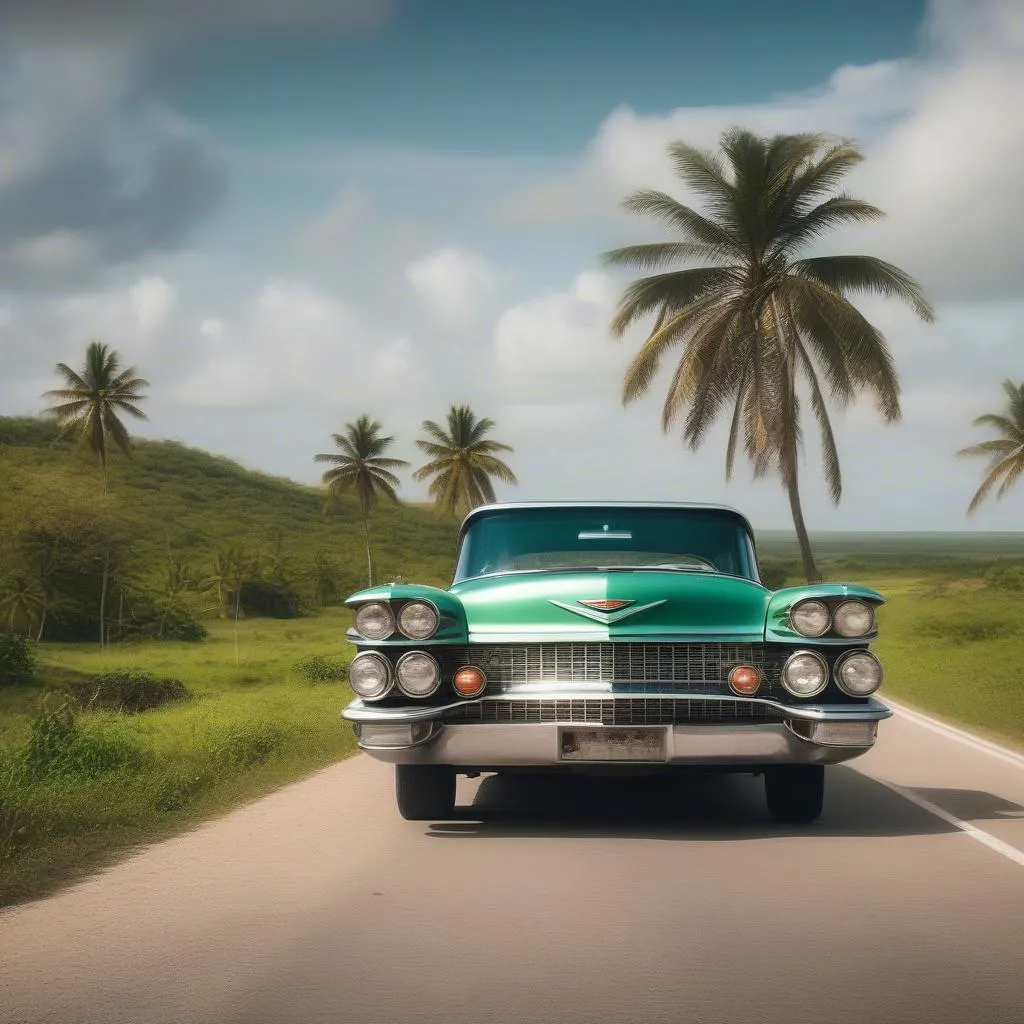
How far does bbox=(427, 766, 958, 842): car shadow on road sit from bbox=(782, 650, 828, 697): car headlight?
2.75ft

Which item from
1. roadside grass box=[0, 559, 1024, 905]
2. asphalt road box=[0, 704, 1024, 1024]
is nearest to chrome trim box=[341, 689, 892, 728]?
asphalt road box=[0, 704, 1024, 1024]

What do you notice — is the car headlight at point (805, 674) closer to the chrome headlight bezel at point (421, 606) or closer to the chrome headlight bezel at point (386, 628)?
the chrome headlight bezel at point (421, 606)

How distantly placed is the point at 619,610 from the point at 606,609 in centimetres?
7

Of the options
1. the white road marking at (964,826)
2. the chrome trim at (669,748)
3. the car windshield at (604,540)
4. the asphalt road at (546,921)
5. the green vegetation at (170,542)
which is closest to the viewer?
the asphalt road at (546,921)

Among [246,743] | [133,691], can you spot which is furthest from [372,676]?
[133,691]

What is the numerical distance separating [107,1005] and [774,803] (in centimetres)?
435

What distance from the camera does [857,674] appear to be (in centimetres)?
703

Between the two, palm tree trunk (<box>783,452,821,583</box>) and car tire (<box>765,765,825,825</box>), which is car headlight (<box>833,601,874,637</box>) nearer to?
car tire (<box>765,765,825,825</box>)

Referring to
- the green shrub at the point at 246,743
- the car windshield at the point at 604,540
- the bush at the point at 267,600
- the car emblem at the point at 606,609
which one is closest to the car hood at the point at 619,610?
the car emblem at the point at 606,609

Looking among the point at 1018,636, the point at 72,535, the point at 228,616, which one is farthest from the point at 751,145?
the point at 228,616

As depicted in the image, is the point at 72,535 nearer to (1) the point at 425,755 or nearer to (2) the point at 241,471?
(1) the point at 425,755

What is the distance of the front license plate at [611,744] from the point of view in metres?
6.87

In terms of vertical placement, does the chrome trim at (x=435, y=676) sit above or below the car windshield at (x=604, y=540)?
below

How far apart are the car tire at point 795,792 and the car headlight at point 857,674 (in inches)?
21.7
